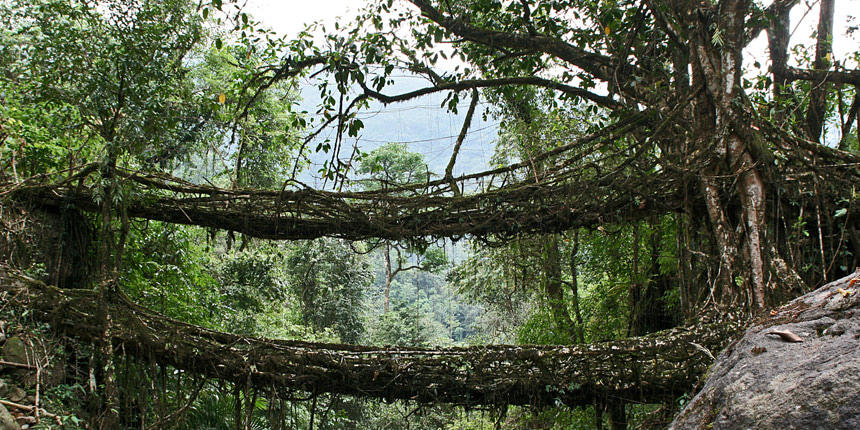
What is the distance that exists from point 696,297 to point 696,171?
90 cm

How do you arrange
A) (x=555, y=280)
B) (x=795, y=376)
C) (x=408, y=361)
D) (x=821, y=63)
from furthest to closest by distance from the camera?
(x=555, y=280), (x=821, y=63), (x=408, y=361), (x=795, y=376)

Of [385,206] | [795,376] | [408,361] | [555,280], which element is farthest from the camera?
[555,280]

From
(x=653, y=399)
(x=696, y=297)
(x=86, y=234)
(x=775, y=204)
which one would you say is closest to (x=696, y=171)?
(x=775, y=204)

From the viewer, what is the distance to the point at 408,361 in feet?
10.6

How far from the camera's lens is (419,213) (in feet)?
12.4

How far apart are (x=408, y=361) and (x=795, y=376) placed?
2.30 meters

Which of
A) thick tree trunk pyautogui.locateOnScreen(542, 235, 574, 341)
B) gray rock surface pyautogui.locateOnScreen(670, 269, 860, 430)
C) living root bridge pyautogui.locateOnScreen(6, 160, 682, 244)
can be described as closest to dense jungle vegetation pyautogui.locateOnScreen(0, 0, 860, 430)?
living root bridge pyautogui.locateOnScreen(6, 160, 682, 244)

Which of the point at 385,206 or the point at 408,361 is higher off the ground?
the point at 385,206


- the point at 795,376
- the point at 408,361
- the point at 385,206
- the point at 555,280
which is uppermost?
the point at 385,206

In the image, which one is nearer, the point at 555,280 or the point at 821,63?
the point at 821,63

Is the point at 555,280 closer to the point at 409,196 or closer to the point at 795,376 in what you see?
the point at 409,196

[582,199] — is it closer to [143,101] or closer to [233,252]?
[143,101]

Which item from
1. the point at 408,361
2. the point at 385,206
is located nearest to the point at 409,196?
the point at 385,206

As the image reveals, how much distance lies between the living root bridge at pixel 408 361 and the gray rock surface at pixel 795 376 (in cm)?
152
